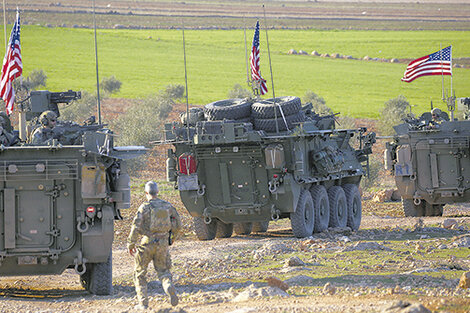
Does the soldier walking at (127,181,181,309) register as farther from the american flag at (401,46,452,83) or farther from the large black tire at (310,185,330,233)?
the american flag at (401,46,452,83)

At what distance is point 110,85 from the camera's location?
61438mm

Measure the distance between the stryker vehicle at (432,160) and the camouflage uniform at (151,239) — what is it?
13.5 meters

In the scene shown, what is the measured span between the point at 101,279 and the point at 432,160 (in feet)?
41.5

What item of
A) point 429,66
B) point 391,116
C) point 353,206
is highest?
point 391,116

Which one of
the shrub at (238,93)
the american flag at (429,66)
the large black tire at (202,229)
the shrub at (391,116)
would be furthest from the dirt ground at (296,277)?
the shrub at (238,93)

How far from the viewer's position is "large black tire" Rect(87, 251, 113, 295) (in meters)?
13.8

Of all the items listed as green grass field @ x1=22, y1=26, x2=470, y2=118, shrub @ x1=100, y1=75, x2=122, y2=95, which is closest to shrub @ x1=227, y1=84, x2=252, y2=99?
green grass field @ x1=22, y1=26, x2=470, y2=118

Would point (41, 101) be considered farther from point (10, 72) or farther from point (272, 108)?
point (272, 108)

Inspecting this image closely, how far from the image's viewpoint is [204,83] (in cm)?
6712

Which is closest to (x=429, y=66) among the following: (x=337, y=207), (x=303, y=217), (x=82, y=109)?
(x=337, y=207)

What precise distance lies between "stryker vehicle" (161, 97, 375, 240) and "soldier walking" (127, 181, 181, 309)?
7.52 metres

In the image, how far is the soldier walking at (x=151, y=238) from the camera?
1185cm

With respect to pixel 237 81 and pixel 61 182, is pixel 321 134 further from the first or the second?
pixel 237 81

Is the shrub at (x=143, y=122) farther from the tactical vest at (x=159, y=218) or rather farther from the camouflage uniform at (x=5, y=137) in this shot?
the tactical vest at (x=159, y=218)
